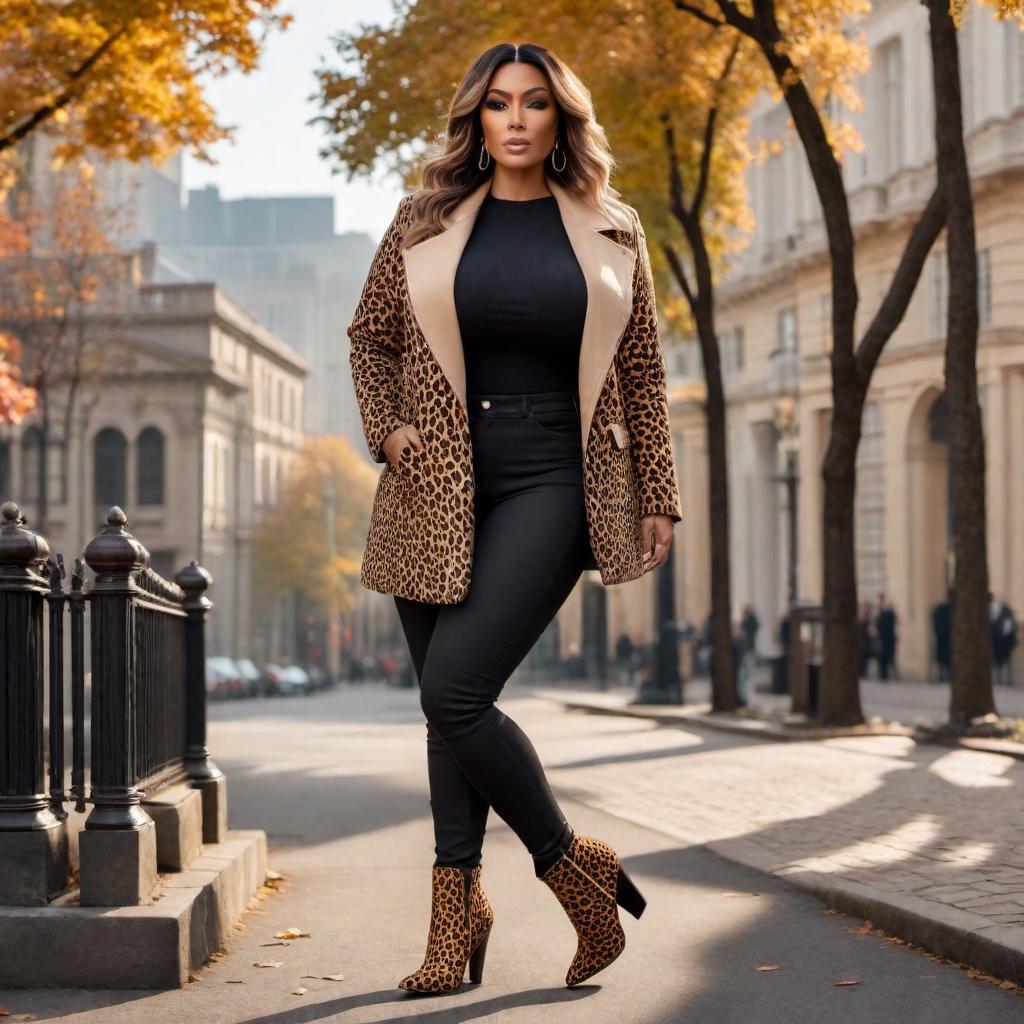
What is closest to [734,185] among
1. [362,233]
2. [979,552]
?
[979,552]

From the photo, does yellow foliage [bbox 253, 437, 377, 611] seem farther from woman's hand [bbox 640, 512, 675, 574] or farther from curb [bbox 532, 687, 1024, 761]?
woman's hand [bbox 640, 512, 675, 574]

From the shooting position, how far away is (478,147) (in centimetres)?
519

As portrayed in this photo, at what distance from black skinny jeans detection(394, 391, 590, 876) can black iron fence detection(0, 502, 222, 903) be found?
0.90 meters

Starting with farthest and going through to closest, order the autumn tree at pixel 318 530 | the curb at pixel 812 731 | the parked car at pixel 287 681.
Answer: the autumn tree at pixel 318 530, the parked car at pixel 287 681, the curb at pixel 812 731

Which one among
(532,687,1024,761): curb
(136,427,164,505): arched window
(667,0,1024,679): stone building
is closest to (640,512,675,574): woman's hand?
(532,687,1024,761): curb

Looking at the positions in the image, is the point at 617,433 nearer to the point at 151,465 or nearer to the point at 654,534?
the point at 654,534

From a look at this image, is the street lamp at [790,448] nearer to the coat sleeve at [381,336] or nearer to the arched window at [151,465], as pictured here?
the coat sleeve at [381,336]

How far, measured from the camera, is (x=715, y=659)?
936 inches

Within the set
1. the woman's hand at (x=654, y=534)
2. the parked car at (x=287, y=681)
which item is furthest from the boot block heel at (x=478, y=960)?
the parked car at (x=287, y=681)

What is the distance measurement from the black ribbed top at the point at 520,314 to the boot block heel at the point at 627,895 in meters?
1.23

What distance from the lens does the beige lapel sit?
5016mm

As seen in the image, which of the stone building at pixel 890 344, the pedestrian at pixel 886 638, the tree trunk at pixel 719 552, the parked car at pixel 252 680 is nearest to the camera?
the tree trunk at pixel 719 552

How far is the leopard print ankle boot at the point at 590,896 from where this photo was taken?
5043 millimetres

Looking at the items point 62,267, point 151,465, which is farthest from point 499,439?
point 151,465
